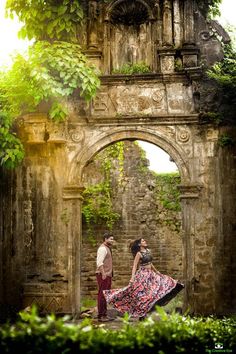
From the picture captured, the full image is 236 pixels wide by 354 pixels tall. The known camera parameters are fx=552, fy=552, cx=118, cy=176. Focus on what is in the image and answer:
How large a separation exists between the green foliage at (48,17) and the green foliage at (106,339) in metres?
7.32

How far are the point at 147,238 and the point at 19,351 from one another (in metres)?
11.0

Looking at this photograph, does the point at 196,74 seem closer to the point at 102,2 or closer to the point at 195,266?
the point at 102,2

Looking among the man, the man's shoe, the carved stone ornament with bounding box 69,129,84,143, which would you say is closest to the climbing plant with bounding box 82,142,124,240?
the man

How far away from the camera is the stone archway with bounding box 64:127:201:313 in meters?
10.6

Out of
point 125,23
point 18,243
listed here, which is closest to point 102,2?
point 125,23

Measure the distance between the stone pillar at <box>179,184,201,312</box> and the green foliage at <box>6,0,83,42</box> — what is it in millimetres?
3833

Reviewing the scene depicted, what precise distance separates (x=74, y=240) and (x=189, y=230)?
2234 mm

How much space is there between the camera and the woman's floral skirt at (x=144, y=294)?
9984 mm

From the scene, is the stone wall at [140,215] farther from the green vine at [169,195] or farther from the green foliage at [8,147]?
the green foliage at [8,147]

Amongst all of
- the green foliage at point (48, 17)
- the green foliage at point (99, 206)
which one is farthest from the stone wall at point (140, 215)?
the green foliage at point (48, 17)

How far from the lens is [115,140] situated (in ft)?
36.0

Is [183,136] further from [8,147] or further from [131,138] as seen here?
[8,147]

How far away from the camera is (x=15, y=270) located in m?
10.8

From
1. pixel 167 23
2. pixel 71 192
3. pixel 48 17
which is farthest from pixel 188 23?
pixel 71 192
